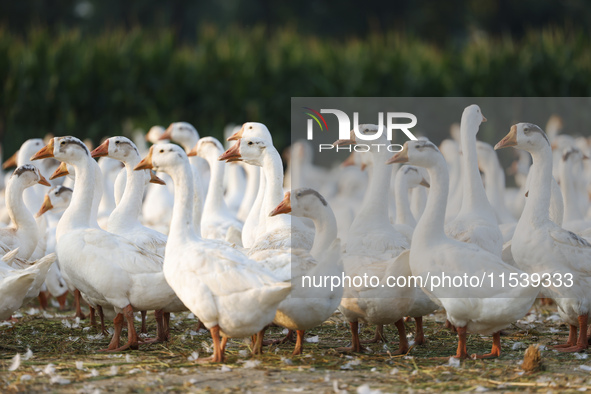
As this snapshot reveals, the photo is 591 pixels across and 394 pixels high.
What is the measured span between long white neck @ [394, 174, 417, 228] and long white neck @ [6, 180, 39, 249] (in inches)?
159

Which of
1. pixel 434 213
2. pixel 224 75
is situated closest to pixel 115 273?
pixel 434 213

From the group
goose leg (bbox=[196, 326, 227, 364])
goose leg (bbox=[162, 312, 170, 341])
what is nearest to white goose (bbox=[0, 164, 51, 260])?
goose leg (bbox=[162, 312, 170, 341])

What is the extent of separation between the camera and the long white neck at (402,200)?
357 inches

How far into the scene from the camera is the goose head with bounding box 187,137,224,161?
9984mm

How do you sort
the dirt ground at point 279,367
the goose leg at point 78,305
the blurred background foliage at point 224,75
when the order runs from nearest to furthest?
the dirt ground at point 279,367 < the goose leg at point 78,305 < the blurred background foliage at point 224,75

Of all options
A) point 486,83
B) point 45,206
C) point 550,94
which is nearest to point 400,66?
point 486,83

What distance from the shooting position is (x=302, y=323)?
6.43 meters

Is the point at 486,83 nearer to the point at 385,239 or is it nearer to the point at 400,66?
the point at 400,66

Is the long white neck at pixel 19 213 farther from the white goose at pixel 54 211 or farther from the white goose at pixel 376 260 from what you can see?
the white goose at pixel 376 260

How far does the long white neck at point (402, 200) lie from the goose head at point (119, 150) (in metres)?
2.96

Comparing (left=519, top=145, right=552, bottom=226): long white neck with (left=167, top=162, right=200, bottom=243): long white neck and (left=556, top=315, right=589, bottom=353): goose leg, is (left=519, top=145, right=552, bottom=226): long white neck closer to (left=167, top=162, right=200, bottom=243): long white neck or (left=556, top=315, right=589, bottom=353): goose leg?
(left=556, top=315, right=589, bottom=353): goose leg

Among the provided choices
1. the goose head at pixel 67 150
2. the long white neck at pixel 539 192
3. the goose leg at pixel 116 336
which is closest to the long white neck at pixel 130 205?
the goose head at pixel 67 150

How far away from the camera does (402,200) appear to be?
912cm

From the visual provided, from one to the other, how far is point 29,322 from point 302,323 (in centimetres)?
352
